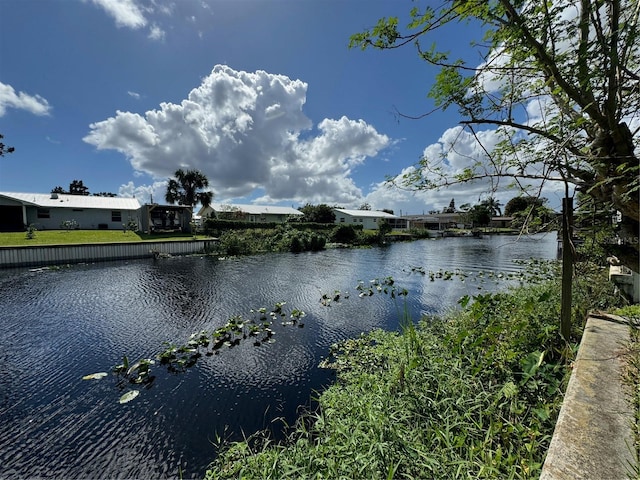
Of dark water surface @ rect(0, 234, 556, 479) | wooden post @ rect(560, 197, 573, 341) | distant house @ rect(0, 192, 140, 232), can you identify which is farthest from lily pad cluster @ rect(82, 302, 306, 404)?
distant house @ rect(0, 192, 140, 232)

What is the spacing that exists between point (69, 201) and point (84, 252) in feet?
45.2

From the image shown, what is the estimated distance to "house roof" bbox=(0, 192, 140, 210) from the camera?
23.6m

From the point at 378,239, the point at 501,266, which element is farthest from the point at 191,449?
the point at 378,239

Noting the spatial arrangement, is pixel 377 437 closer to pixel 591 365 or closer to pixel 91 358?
pixel 591 365

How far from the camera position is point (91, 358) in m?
5.60

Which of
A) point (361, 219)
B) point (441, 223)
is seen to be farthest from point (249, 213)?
point (441, 223)

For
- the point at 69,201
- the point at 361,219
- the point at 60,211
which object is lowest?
the point at 361,219

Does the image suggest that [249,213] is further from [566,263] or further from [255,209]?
[566,263]

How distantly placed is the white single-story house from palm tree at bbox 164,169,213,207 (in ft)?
6.32

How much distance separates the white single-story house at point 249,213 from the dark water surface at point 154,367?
26291 mm

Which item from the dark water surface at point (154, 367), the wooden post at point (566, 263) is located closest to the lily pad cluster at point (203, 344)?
the dark water surface at point (154, 367)

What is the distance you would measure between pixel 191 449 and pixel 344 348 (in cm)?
329

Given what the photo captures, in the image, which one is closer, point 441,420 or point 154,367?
point 441,420

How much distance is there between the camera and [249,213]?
131 ft
